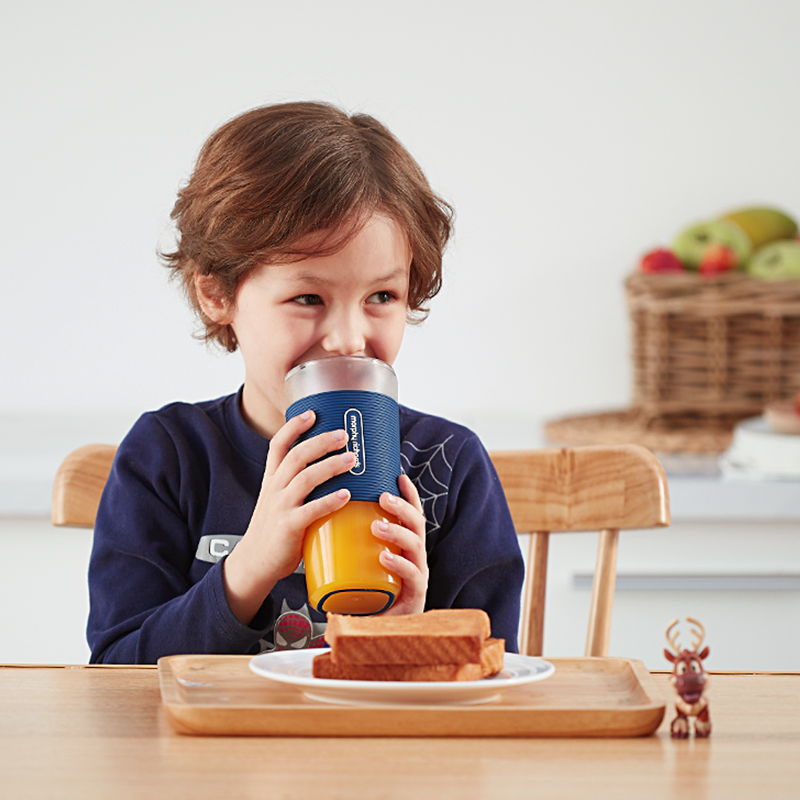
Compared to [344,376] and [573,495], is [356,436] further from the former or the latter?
[573,495]

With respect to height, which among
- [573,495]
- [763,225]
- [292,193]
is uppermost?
[763,225]

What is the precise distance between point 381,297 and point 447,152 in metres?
1.26

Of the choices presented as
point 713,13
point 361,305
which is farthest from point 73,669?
point 713,13

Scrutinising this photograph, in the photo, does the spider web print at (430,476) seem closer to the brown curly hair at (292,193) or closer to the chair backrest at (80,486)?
the brown curly hair at (292,193)

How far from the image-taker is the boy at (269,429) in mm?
766

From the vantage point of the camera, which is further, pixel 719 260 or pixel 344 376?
pixel 719 260

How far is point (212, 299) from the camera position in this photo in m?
0.92

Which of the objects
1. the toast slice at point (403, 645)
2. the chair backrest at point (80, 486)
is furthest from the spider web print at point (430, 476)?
the toast slice at point (403, 645)

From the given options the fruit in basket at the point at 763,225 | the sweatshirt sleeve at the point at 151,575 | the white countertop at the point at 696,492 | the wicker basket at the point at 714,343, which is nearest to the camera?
the sweatshirt sleeve at the point at 151,575

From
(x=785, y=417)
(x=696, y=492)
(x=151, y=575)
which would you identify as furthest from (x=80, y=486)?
(x=785, y=417)

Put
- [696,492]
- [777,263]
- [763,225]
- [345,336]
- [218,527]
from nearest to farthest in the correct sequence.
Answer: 1. [345,336]
2. [218,527]
3. [696,492]
4. [777,263]
5. [763,225]

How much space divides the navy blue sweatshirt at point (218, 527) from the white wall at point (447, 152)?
41.8 inches

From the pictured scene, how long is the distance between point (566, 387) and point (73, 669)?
4.96ft

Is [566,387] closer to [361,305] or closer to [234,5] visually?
[234,5]
